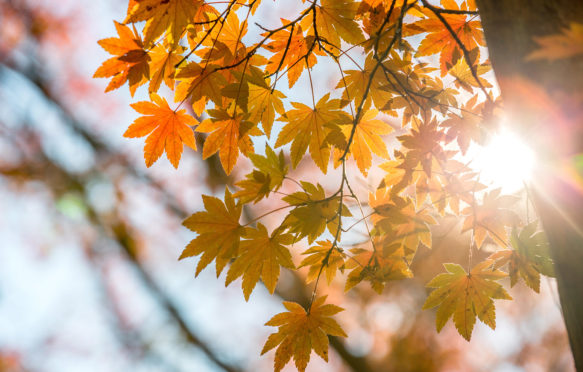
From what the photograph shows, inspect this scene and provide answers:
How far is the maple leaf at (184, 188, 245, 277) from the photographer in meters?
0.81

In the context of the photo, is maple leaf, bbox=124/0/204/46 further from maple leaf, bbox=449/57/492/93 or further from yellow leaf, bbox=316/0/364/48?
maple leaf, bbox=449/57/492/93

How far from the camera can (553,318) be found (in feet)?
17.8

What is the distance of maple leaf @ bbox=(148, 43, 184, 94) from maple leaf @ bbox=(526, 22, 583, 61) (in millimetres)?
813

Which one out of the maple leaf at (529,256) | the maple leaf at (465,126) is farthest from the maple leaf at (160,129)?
the maple leaf at (529,256)

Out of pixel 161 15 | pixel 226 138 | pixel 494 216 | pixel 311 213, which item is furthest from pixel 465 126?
pixel 161 15

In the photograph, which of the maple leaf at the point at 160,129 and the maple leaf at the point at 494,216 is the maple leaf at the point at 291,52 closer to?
the maple leaf at the point at 160,129

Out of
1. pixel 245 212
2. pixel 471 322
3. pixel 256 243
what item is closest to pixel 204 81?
pixel 256 243

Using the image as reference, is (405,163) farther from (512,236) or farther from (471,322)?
(471,322)

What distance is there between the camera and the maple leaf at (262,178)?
82cm

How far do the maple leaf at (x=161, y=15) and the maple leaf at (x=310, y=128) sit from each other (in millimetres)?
337

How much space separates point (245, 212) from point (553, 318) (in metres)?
5.12

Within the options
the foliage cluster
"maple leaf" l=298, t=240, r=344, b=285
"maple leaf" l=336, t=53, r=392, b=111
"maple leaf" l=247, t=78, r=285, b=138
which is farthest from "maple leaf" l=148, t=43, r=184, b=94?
"maple leaf" l=298, t=240, r=344, b=285

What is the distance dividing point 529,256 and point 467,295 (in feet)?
0.61

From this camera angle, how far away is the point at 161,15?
75 cm
